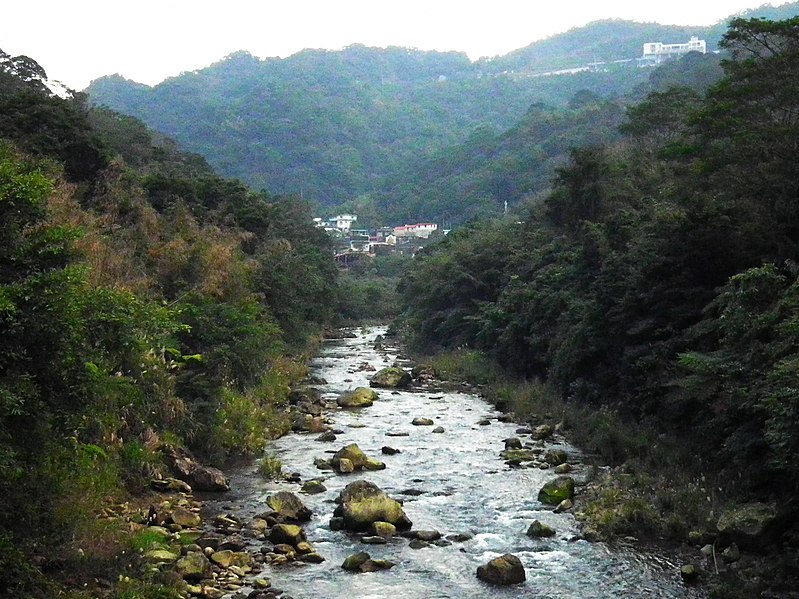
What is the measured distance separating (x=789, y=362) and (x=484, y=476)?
8220mm

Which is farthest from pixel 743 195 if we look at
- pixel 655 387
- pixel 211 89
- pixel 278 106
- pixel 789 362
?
pixel 211 89

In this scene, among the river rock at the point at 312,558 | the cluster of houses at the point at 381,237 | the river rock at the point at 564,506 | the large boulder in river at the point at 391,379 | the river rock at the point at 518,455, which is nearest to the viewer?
the river rock at the point at 312,558

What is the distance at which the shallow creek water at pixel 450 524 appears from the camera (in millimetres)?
11398

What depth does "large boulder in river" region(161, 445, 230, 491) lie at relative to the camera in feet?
52.4

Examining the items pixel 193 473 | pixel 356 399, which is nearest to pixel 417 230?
pixel 356 399

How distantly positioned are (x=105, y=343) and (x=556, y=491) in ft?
30.0

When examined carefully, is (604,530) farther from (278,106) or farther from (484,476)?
(278,106)

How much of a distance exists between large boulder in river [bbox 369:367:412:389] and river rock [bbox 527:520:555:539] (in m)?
19.7

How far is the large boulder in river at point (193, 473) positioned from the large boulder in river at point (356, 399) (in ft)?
38.9

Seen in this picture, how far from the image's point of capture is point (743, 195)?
1881 cm

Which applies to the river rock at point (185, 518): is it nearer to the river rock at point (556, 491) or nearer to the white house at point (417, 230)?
the river rock at point (556, 491)

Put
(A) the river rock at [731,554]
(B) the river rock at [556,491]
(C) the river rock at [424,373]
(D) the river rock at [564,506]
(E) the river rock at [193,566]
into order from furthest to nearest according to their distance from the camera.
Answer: (C) the river rock at [424,373], (B) the river rock at [556,491], (D) the river rock at [564,506], (A) the river rock at [731,554], (E) the river rock at [193,566]

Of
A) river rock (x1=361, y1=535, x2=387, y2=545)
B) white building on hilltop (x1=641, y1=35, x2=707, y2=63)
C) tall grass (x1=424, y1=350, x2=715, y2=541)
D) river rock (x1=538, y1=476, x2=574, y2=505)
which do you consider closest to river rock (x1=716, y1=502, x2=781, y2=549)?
tall grass (x1=424, y1=350, x2=715, y2=541)

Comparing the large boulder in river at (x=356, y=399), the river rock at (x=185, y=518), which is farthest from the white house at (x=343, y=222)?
the river rock at (x=185, y=518)
